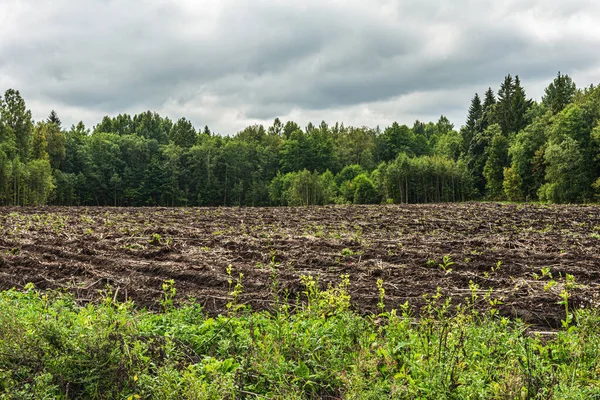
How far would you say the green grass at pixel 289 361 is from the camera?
387 cm

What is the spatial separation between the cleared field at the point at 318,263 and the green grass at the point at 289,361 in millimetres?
1463

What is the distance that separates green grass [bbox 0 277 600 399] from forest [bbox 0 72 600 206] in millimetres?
51449

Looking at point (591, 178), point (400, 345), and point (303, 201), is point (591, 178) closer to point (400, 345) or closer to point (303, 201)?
point (303, 201)

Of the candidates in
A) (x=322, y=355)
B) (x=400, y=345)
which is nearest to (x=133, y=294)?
(x=322, y=355)

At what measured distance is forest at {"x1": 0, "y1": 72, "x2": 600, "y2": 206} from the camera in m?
51.4

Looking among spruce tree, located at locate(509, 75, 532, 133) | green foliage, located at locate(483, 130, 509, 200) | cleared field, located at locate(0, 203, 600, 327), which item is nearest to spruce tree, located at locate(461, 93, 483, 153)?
spruce tree, located at locate(509, 75, 532, 133)

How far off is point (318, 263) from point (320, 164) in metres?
94.0

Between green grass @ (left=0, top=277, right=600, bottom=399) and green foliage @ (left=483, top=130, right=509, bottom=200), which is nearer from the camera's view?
green grass @ (left=0, top=277, right=600, bottom=399)

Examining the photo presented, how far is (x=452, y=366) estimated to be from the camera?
4.02m

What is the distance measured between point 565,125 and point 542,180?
7155 millimetres

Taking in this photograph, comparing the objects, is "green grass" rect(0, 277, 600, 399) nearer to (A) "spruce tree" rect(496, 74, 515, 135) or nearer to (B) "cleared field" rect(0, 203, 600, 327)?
(B) "cleared field" rect(0, 203, 600, 327)

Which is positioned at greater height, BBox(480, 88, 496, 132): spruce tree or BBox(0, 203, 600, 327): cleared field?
BBox(480, 88, 496, 132): spruce tree

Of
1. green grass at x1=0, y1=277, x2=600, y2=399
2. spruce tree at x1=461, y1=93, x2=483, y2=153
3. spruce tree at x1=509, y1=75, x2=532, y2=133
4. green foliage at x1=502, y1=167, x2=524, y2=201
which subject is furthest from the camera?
spruce tree at x1=461, y1=93, x2=483, y2=153

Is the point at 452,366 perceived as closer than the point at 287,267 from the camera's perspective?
Yes
